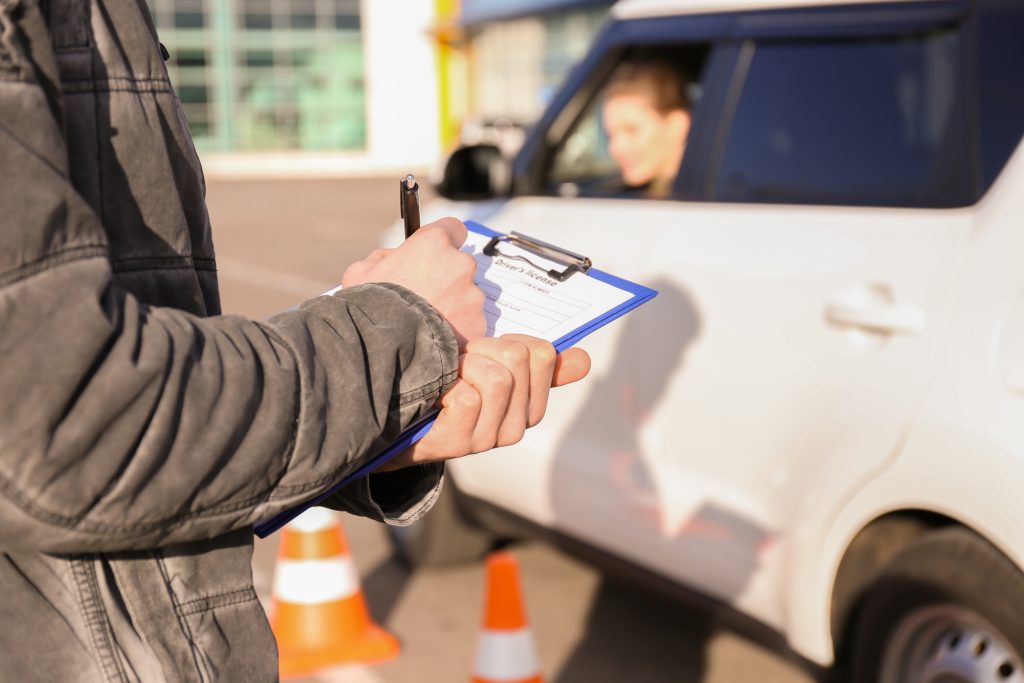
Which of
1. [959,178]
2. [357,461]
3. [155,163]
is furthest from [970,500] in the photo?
[155,163]

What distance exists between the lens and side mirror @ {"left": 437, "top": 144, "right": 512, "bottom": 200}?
162 inches

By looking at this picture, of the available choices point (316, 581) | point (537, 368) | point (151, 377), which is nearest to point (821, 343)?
point (537, 368)

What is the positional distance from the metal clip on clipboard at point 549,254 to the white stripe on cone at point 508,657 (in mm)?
1631

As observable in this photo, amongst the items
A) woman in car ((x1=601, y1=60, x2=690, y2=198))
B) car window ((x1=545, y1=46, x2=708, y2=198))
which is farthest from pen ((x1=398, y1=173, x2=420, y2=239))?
woman in car ((x1=601, y1=60, x2=690, y2=198))

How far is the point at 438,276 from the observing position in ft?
4.60

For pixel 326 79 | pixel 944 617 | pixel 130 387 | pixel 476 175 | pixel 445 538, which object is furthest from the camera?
pixel 326 79

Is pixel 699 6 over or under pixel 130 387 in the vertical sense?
over

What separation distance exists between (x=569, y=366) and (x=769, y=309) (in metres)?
1.62

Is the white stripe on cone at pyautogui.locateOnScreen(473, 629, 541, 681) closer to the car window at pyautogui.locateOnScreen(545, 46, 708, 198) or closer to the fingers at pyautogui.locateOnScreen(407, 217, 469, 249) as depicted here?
the car window at pyautogui.locateOnScreen(545, 46, 708, 198)

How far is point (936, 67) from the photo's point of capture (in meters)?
3.04

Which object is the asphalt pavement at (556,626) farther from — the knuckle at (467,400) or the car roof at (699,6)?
the knuckle at (467,400)

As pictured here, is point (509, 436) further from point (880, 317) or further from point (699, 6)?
point (699, 6)

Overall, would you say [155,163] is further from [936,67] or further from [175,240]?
[936,67]

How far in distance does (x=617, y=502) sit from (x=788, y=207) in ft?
3.02
